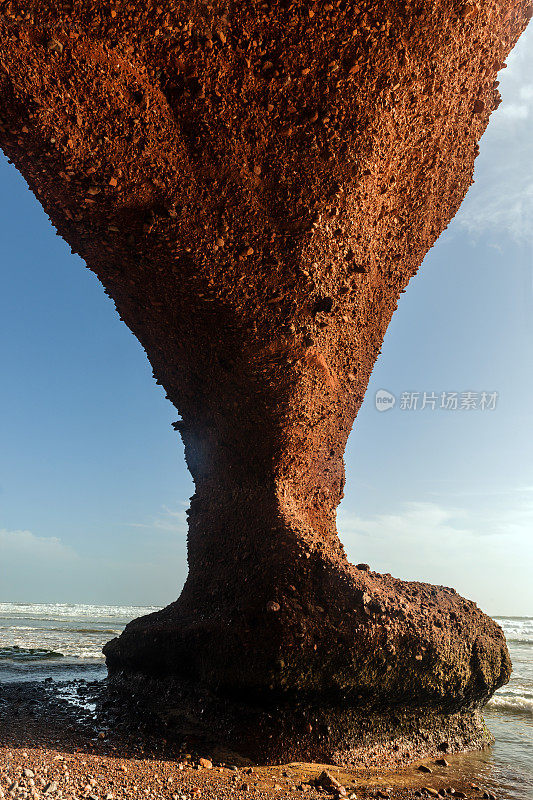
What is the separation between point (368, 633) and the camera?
4.39 meters

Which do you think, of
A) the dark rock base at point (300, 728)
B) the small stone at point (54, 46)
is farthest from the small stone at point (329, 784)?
the small stone at point (54, 46)

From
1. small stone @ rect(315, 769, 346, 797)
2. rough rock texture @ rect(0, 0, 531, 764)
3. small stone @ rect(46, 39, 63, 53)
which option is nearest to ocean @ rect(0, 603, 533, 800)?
rough rock texture @ rect(0, 0, 531, 764)

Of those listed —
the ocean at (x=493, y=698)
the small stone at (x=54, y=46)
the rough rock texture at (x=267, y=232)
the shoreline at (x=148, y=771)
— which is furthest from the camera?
the ocean at (x=493, y=698)

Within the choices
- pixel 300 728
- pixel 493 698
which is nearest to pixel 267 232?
pixel 300 728

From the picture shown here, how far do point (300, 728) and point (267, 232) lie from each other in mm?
4156

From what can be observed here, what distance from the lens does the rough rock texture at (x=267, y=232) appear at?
415 centimetres

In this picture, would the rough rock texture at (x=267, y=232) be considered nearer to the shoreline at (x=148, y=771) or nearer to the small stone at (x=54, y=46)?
the small stone at (x=54, y=46)

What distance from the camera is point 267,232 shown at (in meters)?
4.88

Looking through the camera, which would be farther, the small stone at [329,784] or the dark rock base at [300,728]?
the dark rock base at [300,728]

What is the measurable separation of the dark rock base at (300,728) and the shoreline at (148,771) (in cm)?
8

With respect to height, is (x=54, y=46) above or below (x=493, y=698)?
above

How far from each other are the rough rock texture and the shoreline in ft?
1.67

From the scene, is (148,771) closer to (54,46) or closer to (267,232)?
(267,232)

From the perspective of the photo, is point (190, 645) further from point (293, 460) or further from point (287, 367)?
point (287, 367)
